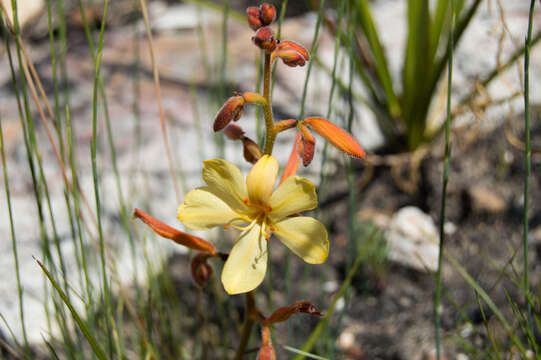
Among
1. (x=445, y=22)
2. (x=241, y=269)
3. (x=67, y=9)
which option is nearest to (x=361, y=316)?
(x=241, y=269)

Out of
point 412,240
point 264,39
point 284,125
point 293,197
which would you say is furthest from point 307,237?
point 412,240

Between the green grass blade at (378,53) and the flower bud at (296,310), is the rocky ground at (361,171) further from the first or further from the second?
the flower bud at (296,310)

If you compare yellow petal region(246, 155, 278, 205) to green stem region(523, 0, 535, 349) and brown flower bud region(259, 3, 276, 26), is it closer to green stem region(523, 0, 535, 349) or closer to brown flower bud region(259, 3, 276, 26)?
brown flower bud region(259, 3, 276, 26)

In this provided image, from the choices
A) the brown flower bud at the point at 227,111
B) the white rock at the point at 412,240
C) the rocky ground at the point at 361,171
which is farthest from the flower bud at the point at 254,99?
the white rock at the point at 412,240

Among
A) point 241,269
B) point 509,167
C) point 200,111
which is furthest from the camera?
point 200,111

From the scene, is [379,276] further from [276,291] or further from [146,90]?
[146,90]

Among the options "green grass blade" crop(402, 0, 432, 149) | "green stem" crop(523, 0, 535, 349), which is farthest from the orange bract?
"green grass blade" crop(402, 0, 432, 149)

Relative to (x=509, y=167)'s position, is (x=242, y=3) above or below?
above
